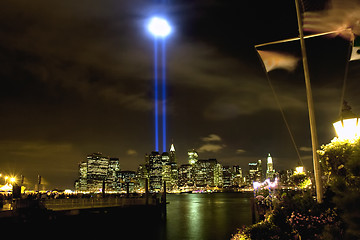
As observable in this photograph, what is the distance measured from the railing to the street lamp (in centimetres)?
3098

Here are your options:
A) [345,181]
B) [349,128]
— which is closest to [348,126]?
[349,128]

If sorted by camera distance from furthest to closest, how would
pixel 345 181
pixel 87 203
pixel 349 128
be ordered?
pixel 87 203 → pixel 349 128 → pixel 345 181

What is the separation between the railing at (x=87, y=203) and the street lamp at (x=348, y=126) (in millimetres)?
30979

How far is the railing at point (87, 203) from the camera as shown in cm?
3330

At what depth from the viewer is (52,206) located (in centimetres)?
3309

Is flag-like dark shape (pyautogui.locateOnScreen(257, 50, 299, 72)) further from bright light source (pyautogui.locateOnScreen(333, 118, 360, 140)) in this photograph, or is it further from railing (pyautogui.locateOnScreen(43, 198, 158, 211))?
railing (pyautogui.locateOnScreen(43, 198, 158, 211))

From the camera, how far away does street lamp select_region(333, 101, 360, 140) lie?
768 centimetres

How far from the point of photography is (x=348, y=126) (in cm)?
780

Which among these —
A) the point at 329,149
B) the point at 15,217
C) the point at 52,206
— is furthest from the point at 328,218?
the point at 52,206

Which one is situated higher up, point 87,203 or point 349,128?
point 349,128

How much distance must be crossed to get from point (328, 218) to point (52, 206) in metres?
31.5

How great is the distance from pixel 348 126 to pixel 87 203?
35881 mm

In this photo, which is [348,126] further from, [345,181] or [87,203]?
[87,203]

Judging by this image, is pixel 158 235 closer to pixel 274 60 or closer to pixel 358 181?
pixel 274 60
